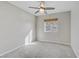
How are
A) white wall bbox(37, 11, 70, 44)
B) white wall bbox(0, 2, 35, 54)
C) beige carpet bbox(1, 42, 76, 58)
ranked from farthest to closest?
white wall bbox(37, 11, 70, 44)
white wall bbox(0, 2, 35, 54)
beige carpet bbox(1, 42, 76, 58)

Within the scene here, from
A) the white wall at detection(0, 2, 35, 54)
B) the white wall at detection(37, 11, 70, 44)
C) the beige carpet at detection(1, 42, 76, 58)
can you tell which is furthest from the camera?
the white wall at detection(37, 11, 70, 44)

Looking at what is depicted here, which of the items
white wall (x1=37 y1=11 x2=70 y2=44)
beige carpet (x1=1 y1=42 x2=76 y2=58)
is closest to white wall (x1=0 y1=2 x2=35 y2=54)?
beige carpet (x1=1 y1=42 x2=76 y2=58)

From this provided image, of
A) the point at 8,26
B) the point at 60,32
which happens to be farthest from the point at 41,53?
the point at 60,32

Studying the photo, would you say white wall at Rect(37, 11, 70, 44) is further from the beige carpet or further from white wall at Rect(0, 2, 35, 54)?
white wall at Rect(0, 2, 35, 54)

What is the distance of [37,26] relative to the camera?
795 centimetres

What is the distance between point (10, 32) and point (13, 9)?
4.12 feet

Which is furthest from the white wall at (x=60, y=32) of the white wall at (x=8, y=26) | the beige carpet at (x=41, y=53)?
the white wall at (x=8, y=26)

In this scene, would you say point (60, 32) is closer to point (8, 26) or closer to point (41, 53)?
point (41, 53)

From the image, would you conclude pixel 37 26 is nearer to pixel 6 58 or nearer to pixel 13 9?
pixel 13 9

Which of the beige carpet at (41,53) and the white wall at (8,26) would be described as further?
the white wall at (8,26)

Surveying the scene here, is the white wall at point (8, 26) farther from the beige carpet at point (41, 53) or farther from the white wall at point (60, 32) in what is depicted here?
the white wall at point (60, 32)

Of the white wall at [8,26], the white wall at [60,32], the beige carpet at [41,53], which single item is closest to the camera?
the beige carpet at [41,53]

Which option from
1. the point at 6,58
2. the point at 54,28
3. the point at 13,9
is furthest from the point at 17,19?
the point at 54,28

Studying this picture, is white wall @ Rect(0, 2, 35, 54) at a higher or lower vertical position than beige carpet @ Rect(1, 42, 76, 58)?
higher
